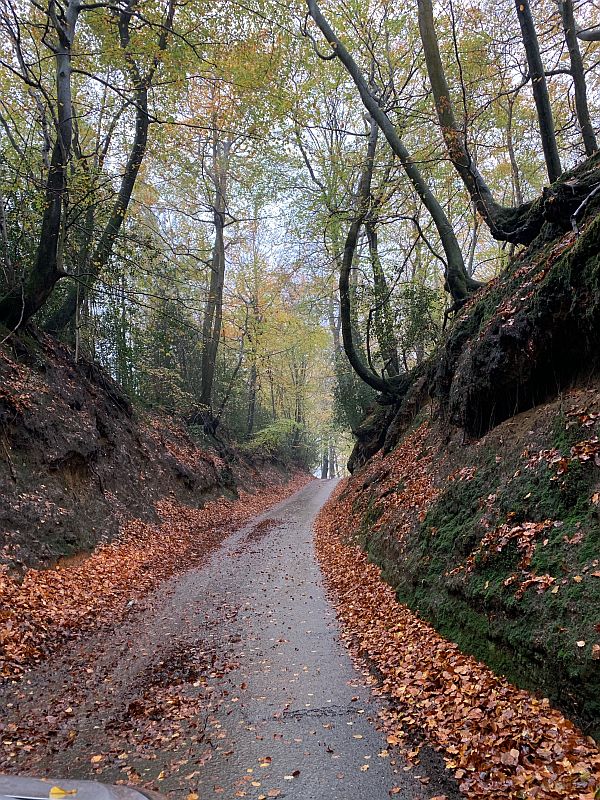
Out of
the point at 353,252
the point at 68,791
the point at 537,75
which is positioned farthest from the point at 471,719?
the point at 353,252

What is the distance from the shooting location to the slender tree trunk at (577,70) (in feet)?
27.9

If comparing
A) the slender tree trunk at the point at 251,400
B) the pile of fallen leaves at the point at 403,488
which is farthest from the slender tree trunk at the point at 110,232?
the slender tree trunk at the point at 251,400

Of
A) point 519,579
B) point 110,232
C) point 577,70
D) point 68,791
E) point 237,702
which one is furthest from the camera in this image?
point 110,232

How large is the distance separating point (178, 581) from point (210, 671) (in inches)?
150

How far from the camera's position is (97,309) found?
49.3ft

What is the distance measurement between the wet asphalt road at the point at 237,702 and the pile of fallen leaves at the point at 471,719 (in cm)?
30

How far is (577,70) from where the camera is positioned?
8.78 metres

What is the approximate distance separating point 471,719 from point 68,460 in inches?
355

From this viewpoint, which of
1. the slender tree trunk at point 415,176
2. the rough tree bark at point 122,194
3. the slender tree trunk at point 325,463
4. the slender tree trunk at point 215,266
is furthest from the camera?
the slender tree trunk at point 325,463

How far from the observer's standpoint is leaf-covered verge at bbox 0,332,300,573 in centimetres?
812

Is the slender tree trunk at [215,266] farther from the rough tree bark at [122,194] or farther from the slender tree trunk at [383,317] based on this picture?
the slender tree trunk at [383,317]

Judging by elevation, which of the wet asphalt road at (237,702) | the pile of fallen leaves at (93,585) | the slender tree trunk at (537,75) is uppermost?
the slender tree trunk at (537,75)

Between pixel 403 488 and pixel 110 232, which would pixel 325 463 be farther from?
pixel 403 488

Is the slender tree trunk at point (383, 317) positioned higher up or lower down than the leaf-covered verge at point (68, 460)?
higher up
